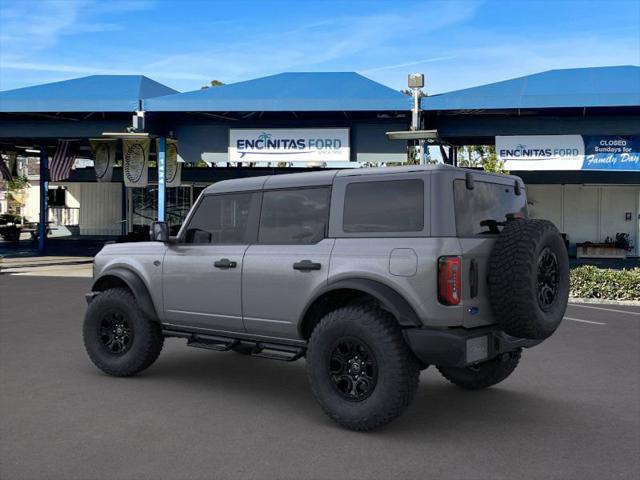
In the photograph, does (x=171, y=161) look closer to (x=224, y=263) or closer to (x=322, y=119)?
(x=322, y=119)

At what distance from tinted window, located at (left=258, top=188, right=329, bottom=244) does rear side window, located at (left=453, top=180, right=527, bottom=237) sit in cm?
116

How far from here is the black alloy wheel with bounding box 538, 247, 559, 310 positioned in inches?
203

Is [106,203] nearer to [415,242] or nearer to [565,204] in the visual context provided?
[565,204]

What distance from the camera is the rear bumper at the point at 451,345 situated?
4703mm

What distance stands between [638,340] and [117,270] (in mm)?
7253

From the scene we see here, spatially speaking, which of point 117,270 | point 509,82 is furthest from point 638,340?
point 509,82

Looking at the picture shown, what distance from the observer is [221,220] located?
20.7 feet

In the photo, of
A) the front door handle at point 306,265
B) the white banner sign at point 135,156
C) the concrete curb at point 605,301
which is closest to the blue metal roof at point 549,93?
the concrete curb at point 605,301

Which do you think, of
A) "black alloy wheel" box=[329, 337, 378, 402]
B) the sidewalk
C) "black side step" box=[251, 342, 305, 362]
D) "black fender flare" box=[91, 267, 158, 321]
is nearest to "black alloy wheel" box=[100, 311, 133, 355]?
"black fender flare" box=[91, 267, 158, 321]

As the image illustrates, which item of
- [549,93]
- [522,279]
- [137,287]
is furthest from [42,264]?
[522,279]

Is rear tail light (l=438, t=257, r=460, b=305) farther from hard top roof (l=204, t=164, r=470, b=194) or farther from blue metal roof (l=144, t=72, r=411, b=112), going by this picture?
blue metal roof (l=144, t=72, r=411, b=112)

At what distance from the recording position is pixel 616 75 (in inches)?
798

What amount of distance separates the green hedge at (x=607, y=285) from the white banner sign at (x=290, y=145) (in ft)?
29.5

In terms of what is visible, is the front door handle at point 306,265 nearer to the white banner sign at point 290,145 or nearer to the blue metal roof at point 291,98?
the blue metal roof at point 291,98
